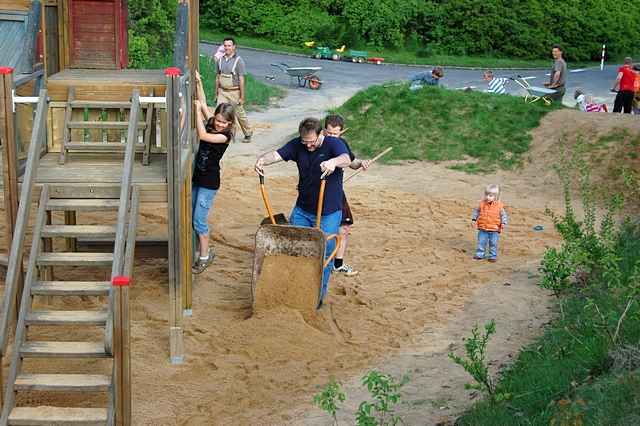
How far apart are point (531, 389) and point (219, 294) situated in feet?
13.9

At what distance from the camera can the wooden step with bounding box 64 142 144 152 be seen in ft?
29.7

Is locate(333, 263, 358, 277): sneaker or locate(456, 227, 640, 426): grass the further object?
locate(333, 263, 358, 277): sneaker

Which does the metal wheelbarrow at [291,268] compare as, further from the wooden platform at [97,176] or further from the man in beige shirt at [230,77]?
the man in beige shirt at [230,77]

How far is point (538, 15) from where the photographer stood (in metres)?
37.1

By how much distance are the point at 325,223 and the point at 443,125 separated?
8.65 metres

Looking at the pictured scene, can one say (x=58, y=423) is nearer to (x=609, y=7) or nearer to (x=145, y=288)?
(x=145, y=288)

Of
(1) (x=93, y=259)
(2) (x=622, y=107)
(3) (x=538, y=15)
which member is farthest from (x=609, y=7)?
(1) (x=93, y=259)

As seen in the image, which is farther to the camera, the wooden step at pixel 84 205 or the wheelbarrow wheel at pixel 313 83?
the wheelbarrow wheel at pixel 313 83

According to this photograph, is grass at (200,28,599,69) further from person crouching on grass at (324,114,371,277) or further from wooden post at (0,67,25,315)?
wooden post at (0,67,25,315)

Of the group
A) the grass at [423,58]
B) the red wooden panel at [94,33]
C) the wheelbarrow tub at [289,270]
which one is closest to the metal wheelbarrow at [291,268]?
the wheelbarrow tub at [289,270]

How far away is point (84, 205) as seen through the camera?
8.15 m

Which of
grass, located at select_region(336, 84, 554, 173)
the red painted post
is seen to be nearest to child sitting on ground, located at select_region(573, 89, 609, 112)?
grass, located at select_region(336, 84, 554, 173)

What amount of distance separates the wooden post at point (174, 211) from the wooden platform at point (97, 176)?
0.11 meters

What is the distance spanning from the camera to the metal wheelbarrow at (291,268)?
929cm
